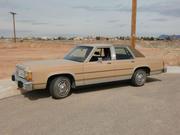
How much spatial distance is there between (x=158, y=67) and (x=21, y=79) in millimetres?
5381

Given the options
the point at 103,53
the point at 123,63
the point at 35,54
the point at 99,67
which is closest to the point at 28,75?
the point at 99,67

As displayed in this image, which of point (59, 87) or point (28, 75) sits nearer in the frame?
point (28, 75)

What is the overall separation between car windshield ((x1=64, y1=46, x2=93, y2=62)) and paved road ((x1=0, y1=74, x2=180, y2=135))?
1.16 m

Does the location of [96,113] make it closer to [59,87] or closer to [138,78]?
[59,87]

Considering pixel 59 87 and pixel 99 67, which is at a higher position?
pixel 99 67

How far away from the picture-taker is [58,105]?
19.6 ft

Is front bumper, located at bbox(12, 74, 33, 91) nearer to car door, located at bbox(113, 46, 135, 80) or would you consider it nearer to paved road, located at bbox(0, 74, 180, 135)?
paved road, located at bbox(0, 74, 180, 135)

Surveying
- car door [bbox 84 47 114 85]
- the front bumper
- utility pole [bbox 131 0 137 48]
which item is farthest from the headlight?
utility pole [bbox 131 0 137 48]

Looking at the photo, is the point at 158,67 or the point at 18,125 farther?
the point at 158,67

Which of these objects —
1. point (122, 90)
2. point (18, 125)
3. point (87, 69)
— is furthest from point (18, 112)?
point (122, 90)

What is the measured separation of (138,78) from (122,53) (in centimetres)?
118

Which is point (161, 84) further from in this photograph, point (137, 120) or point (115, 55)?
point (137, 120)

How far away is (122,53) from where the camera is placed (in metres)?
8.04

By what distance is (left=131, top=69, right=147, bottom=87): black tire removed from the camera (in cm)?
830
